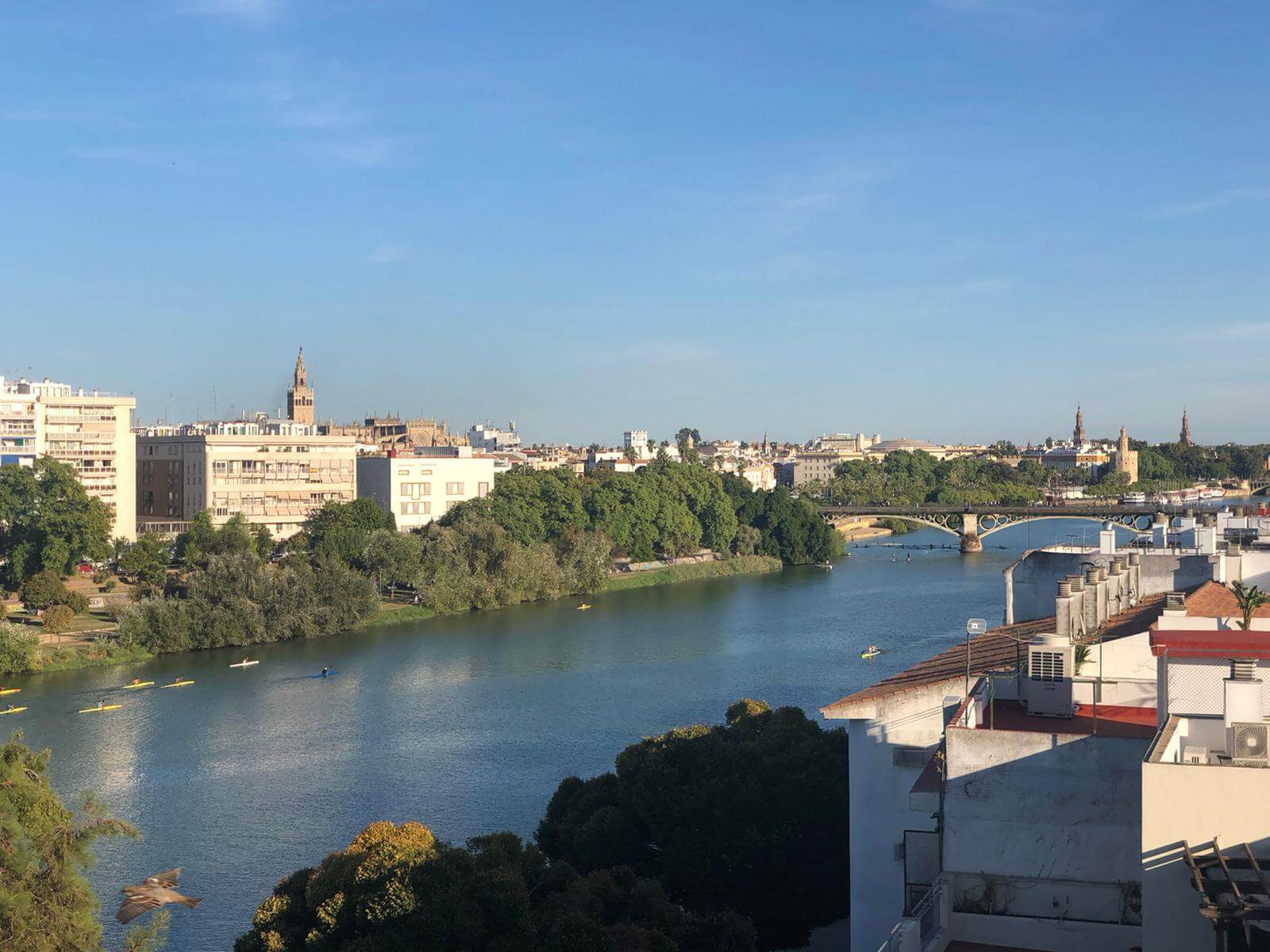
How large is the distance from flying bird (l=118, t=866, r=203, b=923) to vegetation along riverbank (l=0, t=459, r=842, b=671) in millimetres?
14962

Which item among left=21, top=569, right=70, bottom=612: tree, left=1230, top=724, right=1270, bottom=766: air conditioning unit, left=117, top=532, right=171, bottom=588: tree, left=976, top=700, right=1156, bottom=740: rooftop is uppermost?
left=1230, top=724, right=1270, bottom=766: air conditioning unit

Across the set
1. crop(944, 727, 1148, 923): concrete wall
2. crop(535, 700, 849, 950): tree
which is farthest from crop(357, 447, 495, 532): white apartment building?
crop(944, 727, 1148, 923): concrete wall

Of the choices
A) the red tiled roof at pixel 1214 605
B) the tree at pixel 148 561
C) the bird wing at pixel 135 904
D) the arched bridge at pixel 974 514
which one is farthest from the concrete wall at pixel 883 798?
the arched bridge at pixel 974 514

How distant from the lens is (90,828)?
11.1 metres

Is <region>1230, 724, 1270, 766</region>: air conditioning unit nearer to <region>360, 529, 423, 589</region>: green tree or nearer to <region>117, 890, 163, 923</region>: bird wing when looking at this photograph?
<region>117, 890, 163, 923</region>: bird wing

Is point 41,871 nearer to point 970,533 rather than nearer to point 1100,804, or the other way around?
point 1100,804

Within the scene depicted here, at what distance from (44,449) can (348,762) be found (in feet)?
94.0

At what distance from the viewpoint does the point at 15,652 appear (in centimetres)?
2906

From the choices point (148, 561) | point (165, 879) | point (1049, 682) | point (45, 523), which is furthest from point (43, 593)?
point (1049, 682)

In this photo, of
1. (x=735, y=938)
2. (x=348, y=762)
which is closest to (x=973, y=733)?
(x=735, y=938)

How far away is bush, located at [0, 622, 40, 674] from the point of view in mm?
28969

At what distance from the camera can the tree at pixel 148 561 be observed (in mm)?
37688

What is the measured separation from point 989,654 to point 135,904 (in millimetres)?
9696

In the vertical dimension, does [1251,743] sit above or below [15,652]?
above
